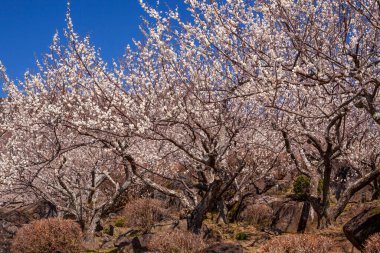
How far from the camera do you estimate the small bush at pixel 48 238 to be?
13445 mm

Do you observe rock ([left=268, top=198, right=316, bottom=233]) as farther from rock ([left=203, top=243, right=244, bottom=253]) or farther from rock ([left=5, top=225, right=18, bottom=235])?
rock ([left=5, top=225, right=18, bottom=235])

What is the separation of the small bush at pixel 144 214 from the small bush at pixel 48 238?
492 cm

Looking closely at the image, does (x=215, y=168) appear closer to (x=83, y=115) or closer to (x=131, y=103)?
(x=131, y=103)

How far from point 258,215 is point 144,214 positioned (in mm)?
5434

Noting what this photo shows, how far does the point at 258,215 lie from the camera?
62.7 feet

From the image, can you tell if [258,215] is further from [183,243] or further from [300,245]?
[300,245]

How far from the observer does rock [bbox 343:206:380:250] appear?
28.7 ft

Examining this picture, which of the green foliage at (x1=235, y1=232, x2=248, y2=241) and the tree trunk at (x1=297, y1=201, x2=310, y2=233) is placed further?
the tree trunk at (x1=297, y1=201, x2=310, y2=233)

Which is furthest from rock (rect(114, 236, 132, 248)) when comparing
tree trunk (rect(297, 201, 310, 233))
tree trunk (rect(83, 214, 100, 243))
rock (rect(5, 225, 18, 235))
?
tree trunk (rect(297, 201, 310, 233))

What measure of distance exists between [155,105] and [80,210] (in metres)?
9.14

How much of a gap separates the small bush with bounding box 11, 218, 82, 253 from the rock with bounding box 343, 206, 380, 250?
920 cm

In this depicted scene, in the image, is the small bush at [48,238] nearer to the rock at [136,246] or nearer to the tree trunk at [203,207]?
the rock at [136,246]

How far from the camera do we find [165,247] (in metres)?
11.6

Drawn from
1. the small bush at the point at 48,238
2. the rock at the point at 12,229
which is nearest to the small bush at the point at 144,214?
the small bush at the point at 48,238
